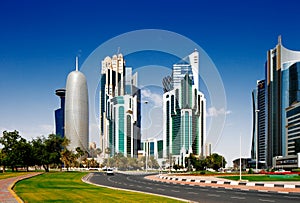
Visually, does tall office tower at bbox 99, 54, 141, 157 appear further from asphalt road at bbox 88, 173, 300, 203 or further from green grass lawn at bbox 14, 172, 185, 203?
green grass lawn at bbox 14, 172, 185, 203

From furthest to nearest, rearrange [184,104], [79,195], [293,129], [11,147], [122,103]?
[293,129] < [11,147] < [184,104] < [122,103] < [79,195]

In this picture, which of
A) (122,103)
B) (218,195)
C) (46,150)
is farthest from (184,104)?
(218,195)

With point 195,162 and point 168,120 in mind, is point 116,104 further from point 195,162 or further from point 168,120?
point 195,162

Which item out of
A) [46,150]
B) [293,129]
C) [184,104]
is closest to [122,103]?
[184,104]

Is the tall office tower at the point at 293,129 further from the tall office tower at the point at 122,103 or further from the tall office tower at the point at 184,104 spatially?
the tall office tower at the point at 122,103

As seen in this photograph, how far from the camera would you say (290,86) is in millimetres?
197250

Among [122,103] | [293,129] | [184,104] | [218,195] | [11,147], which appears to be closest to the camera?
[218,195]

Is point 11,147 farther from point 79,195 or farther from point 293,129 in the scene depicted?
point 293,129

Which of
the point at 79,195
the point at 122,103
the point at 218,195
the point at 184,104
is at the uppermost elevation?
the point at 184,104

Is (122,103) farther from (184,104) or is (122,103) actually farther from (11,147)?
(11,147)

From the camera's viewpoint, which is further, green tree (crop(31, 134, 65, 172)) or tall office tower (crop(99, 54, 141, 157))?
green tree (crop(31, 134, 65, 172))

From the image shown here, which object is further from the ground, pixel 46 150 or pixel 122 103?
pixel 122 103

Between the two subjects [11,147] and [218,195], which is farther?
[11,147]

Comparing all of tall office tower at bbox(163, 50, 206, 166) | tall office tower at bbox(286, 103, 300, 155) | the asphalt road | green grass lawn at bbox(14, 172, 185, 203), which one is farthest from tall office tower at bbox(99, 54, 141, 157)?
tall office tower at bbox(286, 103, 300, 155)
